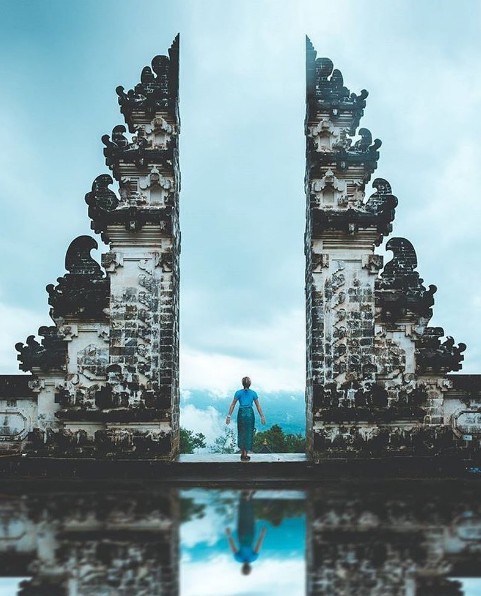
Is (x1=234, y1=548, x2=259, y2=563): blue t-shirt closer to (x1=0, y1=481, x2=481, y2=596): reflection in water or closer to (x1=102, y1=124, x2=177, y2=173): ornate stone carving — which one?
(x1=0, y1=481, x2=481, y2=596): reflection in water

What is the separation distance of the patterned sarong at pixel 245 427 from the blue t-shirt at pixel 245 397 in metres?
0.09

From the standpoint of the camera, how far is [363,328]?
1170 centimetres

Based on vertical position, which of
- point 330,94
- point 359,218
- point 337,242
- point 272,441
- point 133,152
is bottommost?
point 272,441

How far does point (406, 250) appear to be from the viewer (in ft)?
39.8

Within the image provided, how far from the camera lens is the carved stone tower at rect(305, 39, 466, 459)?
11461 mm

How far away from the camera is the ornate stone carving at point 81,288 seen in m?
11.7

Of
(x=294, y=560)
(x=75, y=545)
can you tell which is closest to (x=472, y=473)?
(x=294, y=560)

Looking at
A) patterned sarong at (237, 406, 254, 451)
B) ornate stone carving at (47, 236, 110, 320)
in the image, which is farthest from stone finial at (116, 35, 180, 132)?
patterned sarong at (237, 406, 254, 451)

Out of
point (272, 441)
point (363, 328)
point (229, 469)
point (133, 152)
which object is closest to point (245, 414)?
point (229, 469)

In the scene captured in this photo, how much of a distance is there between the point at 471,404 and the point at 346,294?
10.1ft

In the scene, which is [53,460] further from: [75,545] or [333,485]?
[75,545]

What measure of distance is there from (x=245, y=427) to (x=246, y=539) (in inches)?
221

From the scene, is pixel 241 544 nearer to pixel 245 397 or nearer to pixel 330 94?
pixel 245 397

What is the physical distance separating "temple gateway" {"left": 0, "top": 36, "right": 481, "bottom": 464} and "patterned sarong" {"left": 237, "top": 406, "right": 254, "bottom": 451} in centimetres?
113
